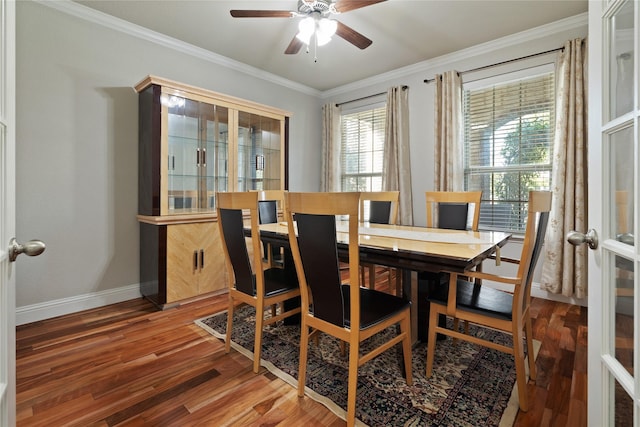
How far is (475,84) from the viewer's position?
133 inches

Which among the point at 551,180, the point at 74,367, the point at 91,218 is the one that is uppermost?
the point at 551,180

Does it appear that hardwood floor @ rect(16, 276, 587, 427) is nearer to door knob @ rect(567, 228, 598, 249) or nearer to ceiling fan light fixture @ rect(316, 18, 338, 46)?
door knob @ rect(567, 228, 598, 249)

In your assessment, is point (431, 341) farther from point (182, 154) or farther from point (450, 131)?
point (182, 154)

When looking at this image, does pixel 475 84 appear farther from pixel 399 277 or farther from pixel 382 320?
pixel 382 320

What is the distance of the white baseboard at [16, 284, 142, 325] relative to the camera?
2.44 meters

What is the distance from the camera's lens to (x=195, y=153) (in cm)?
304

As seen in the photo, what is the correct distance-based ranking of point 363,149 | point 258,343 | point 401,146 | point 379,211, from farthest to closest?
point 363,149 → point 401,146 → point 379,211 → point 258,343

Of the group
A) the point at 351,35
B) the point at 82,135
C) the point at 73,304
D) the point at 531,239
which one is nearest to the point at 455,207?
the point at 531,239

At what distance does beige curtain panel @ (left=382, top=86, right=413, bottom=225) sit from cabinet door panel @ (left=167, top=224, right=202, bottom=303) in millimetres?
2313

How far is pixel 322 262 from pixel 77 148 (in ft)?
8.12

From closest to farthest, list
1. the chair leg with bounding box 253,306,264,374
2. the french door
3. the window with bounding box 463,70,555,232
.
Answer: the french door → the chair leg with bounding box 253,306,264,374 → the window with bounding box 463,70,555,232

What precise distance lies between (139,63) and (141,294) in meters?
2.16

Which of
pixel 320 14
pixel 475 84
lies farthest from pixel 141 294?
pixel 475 84

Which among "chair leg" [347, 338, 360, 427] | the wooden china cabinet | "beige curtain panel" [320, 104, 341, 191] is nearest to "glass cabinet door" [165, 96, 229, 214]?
the wooden china cabinet
